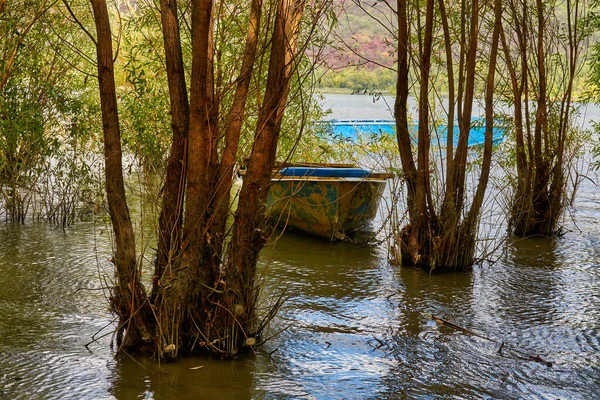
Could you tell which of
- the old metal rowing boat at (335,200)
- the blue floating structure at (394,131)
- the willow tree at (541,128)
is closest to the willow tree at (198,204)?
the blue floating structure at (394,131)

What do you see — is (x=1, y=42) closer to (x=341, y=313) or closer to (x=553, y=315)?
(x=341, y=313)

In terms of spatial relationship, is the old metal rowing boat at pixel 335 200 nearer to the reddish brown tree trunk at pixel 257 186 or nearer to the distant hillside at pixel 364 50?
the distant hillside at pixel 364 50

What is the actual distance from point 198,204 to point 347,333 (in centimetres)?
149

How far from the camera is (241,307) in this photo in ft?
→ 13.6

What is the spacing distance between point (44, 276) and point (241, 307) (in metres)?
2.84

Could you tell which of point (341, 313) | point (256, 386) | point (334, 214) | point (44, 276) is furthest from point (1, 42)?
point (256, 386)

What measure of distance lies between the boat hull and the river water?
1.97 ft

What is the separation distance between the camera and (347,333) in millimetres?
4957

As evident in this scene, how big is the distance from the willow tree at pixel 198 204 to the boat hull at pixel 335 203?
3.79 m

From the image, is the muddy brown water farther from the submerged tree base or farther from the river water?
the submerged tree base

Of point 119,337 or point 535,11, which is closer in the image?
point 119,337

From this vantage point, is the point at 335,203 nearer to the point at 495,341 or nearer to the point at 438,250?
the point at 438,250

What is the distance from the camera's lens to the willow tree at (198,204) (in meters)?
4.04

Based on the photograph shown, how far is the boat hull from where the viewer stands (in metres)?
8.12
